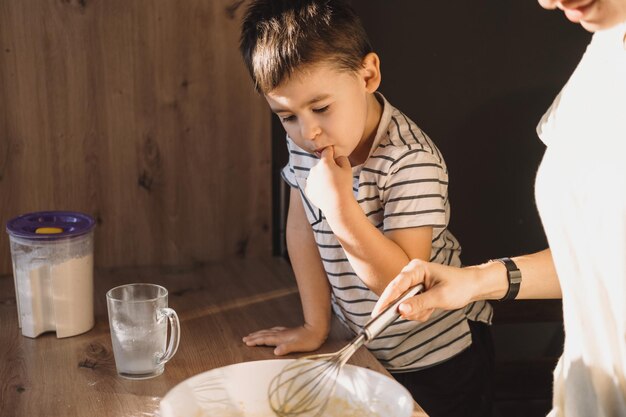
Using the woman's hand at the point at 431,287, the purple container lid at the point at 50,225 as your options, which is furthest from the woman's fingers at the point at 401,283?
the purple container lid at the point at 50,225

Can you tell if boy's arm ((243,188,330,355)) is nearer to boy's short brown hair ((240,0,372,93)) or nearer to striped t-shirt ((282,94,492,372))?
striped t-shirt ((282,94,492,372))

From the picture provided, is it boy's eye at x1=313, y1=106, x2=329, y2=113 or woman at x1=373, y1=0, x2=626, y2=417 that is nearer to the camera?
woman at x1=373, y1=0, x2=626, y2=417

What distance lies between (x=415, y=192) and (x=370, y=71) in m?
0.21

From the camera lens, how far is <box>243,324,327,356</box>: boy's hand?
1346mm

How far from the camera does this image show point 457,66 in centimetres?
195

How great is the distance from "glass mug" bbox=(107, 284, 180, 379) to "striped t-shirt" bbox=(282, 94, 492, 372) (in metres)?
0.35

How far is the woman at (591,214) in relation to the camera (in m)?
0.90

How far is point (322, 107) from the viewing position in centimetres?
127

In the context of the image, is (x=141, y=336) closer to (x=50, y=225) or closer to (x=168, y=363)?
(x=168, y=363)

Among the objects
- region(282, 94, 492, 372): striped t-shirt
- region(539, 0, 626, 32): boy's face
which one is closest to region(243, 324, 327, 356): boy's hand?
region(282, 94, 492, 372): striped t-shirt

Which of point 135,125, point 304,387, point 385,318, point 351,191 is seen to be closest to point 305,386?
point 304,387

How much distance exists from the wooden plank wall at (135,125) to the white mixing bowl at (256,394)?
0.78 meters

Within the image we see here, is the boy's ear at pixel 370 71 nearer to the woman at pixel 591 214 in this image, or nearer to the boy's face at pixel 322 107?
the boy's face at pixel 322 107

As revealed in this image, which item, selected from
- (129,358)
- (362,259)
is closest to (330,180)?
(362,259)
